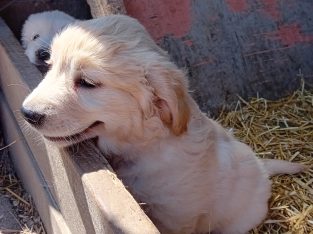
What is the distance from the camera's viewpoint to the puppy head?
2.26 metres

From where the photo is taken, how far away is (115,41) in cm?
229

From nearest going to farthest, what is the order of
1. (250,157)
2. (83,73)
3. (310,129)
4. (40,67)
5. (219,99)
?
1. (83,73)
2. (250,157)
3. (40,67)
4. (310,129)
5. (219,99)

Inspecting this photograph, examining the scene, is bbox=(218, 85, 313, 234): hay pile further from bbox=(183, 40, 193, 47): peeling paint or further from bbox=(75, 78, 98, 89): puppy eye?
bbox=(75, 78, 98, 89): puppy eye

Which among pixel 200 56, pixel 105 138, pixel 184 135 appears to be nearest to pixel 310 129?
pixel 200 56

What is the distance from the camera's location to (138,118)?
236cm

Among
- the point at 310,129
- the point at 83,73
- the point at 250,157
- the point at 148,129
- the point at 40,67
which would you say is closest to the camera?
the point at 83,73

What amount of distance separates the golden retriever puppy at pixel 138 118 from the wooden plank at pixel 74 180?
0.51 feet

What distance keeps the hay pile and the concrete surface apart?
1378 millimetres

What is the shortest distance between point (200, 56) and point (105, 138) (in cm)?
173

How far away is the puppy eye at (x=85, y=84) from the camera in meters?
2.27

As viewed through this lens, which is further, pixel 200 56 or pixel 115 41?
pixel 200 56

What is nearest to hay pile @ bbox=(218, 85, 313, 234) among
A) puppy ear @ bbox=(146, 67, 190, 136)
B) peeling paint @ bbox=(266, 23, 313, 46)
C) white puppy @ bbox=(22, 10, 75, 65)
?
peeling paint @ bbox=(266, 23, 313, 46)

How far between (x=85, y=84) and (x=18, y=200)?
1.59 meters

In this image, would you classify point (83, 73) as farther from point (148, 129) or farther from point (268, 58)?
point (268, 58)
